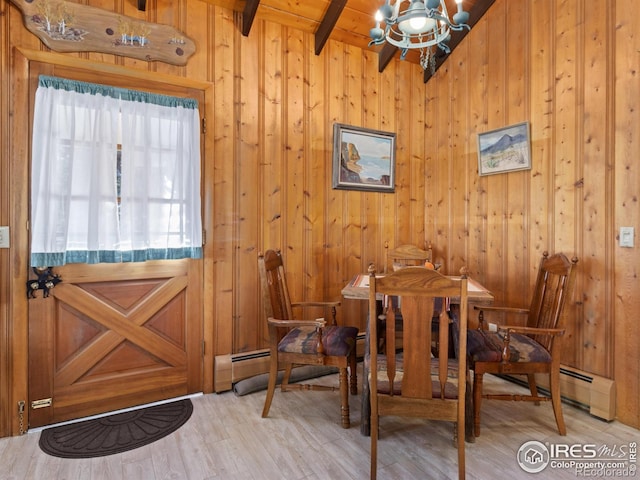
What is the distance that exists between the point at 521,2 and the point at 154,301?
3778mm

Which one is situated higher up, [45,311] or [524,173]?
[524,173]

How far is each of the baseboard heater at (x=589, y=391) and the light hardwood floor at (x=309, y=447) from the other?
64 millimetres

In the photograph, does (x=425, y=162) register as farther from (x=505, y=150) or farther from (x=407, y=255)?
(x=407, y=255)

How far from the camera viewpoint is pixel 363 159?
3.44 meters

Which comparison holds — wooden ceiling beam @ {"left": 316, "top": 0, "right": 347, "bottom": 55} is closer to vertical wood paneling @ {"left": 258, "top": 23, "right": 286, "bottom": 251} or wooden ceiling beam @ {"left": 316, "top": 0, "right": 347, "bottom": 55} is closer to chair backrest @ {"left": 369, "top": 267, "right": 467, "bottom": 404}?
vertical wood paneling @ {"left": 258, "top": 23, "right": 286, "bottom": 251}

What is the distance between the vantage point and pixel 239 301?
2908mm

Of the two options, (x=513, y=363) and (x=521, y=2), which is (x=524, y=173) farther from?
(x=513, y=363)

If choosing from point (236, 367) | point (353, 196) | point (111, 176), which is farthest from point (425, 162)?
point (111, 176)

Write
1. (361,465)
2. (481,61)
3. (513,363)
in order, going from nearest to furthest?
(361,465) → (513,363) → (481,61)

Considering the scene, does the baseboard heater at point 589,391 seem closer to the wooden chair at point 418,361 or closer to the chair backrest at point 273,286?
the wooden chair at point 418,361

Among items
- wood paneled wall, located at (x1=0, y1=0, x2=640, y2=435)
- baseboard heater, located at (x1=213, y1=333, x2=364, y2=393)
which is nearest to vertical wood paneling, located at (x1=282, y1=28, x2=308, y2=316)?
wood paneled wall, located at (x1=0, y1=0, x2=640, y2=435)

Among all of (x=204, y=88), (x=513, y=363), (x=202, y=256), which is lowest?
(x=513, y=363)

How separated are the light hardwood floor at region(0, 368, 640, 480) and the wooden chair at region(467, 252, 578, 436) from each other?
20cm

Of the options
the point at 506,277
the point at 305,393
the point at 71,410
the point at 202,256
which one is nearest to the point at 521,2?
the point at 506,277
